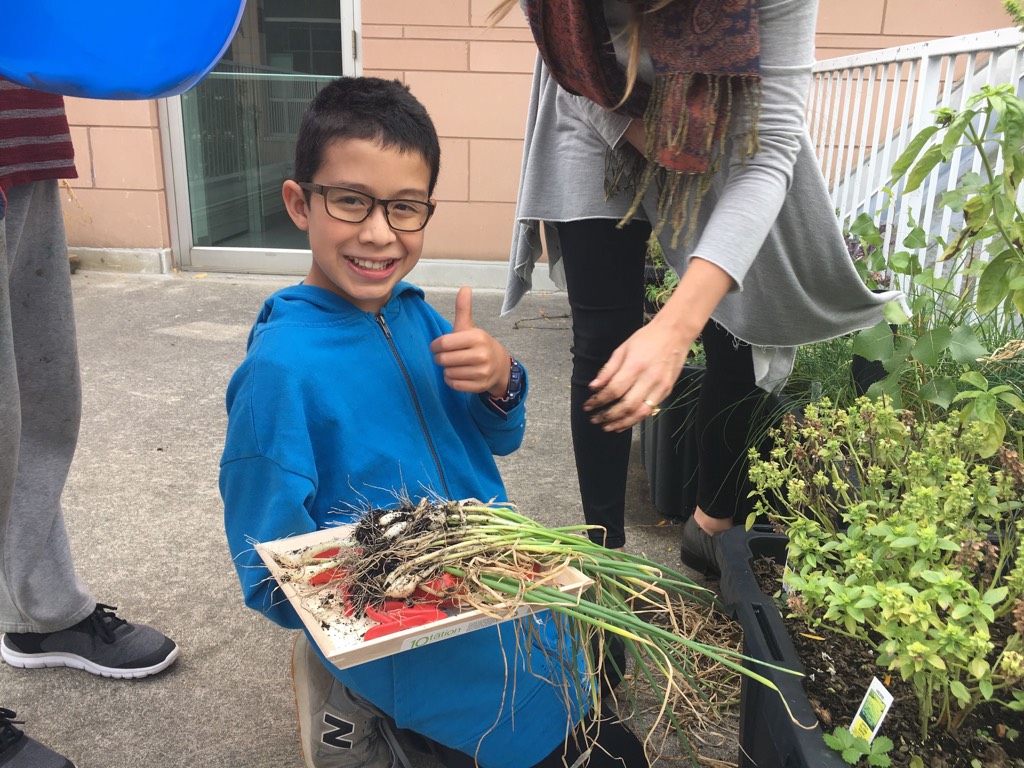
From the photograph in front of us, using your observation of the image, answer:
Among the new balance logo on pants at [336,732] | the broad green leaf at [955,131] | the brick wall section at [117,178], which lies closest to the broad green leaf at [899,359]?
the broad green leaf at [955,131]

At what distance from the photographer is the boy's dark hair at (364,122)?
160 cm

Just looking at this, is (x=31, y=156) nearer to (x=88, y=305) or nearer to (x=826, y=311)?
(x=826, y=311)

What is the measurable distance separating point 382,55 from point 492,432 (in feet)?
14.6

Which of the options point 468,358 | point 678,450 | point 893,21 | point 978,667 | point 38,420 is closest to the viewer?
point 978,667

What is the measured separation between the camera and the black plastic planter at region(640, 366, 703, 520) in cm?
273

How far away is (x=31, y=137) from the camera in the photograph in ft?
5.49

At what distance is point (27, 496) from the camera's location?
73.1 inches

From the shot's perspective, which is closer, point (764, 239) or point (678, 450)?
point (764, 239)

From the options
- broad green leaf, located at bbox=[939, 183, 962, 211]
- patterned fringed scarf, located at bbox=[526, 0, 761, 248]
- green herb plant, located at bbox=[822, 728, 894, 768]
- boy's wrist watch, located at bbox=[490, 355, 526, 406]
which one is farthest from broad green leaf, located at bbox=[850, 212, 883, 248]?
green herb plant, located at bbox=[822, 728, 894, 768]

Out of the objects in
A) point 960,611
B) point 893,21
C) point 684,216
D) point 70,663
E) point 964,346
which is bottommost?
point 70,663

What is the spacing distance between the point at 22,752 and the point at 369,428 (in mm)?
948

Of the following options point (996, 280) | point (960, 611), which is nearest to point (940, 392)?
point (996, 280)

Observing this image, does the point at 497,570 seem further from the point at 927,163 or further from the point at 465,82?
the point at 465,82

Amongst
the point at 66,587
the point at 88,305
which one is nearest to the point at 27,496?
the point at 66,587
